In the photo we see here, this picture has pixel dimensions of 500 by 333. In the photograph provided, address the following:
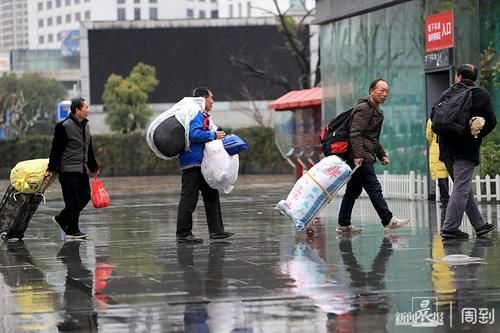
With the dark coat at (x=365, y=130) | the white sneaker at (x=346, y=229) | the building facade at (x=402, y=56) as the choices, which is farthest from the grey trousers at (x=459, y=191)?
the building facade at (x=402, y=56)

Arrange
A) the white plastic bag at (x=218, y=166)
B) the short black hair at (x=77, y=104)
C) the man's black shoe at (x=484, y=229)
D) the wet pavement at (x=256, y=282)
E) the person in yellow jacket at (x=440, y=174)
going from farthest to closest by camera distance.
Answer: the person in yellow jacket at (x=440, y=174) → the short black hair at (x=77, y=104) → the white plastic bag at (x=218, y=166) → the man's black shoe at (x=484, y=229) → the wet pavement at (x=256, y=282)

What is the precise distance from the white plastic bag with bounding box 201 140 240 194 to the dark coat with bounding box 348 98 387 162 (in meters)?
1.50

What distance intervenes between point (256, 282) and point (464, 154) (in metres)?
3.60

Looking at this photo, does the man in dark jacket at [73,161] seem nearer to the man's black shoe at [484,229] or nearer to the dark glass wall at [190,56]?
the man's black shoe at [484,229]

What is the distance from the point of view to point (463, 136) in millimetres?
12500

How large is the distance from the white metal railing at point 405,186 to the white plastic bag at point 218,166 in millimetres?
8568

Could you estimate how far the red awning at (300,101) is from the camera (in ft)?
95.3

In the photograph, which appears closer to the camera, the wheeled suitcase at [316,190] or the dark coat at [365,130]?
the wheeled suitcase at [316,190]

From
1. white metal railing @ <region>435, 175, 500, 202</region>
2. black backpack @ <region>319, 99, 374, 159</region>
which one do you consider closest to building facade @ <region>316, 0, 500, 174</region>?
white metal railing @ <region>435, 175, 500, 202</region>

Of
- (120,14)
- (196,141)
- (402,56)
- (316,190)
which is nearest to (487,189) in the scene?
(402,56)

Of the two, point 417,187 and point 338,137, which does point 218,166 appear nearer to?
point 338,137

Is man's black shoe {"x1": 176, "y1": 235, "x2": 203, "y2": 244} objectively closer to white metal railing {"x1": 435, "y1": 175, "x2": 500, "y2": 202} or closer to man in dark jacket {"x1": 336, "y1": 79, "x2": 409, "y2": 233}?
man in dark jacket {"x1": 336, "y1": 79, "x2": 409, "y2": 233}

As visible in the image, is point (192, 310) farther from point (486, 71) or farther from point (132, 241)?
point (486, 71)

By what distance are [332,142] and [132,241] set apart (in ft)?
8.59
